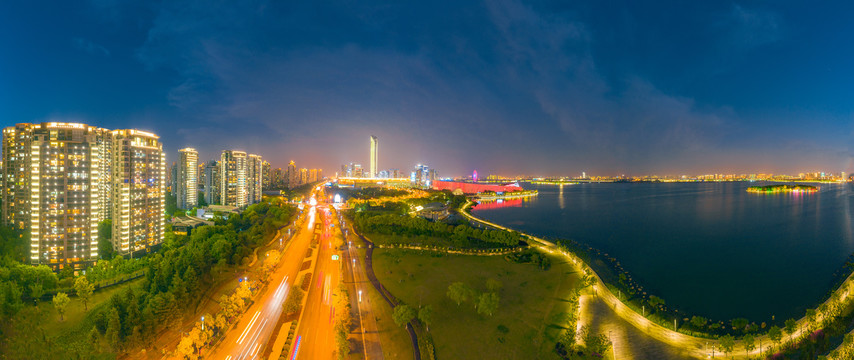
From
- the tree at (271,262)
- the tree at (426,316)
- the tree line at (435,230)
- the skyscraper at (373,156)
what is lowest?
the tree at (426,316)

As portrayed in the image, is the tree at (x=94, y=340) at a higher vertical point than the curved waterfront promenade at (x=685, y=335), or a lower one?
higher

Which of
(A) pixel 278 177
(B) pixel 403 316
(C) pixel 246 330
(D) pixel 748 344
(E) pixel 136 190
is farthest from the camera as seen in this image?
(A) pixel 278 177

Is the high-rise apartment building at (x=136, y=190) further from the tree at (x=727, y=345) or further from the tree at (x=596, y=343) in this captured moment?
the tree at (x=727, y=345)

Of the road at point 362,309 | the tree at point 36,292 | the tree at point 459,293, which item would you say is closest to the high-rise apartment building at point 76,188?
the tree at point 36,292

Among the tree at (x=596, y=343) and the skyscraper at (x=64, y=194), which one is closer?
the tree at (x=596, y=343)

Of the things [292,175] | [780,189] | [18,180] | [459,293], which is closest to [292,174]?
[292,175]

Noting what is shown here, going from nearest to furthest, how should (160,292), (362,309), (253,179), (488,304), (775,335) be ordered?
(775,335)
(488,304)
(362,309)
(160,292)
(253,179)

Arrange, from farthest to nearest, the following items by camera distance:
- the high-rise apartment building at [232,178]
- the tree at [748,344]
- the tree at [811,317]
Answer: the high-rise apartment building at [232,178], the tree at [811,317], the tree at [748,344]

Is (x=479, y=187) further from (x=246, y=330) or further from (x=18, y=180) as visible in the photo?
(x=246, y=330)
